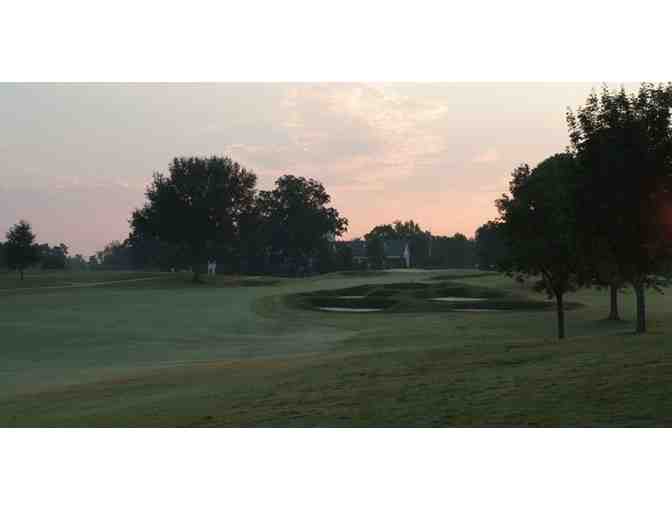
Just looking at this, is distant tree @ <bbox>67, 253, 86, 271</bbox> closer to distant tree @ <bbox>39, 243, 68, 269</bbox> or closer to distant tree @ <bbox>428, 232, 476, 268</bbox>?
distant tree @ <bbox>39, 243, 68, 269</bbox>

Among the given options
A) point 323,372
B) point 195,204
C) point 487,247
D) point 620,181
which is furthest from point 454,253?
point 323,372

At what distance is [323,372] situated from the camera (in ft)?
67.6

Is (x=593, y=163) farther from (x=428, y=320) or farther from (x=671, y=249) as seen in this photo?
(x=428, y=320)

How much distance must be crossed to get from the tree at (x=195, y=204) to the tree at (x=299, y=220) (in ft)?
34.9

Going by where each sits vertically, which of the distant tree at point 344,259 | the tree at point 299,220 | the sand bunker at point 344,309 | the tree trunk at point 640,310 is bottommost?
the sand bunker at point 344,309

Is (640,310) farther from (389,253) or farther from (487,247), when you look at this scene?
(389,253)

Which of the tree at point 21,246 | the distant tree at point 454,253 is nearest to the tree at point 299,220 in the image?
the distant tree at point 454,253

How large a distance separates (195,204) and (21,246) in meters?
22.3

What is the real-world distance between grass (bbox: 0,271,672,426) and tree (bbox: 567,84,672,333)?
3.23 meters

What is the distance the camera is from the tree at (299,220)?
358 feet

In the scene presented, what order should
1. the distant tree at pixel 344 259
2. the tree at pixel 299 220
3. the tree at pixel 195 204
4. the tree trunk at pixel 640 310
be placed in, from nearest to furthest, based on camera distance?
the tree trunk at pixel 640 310 < the tree at pixel 195 204 < the tree at pixel 299 220 < the distant tree at pixel 344 259

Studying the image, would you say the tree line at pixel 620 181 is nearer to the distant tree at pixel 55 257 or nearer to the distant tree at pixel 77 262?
the distant tree at pixel 55 257

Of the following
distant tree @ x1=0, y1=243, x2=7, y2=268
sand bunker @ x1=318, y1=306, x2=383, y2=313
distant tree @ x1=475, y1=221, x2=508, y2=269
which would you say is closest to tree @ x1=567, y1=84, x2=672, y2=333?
sand bunker @ x1=318, y1=306, x2=383, y2=313
